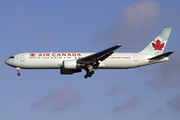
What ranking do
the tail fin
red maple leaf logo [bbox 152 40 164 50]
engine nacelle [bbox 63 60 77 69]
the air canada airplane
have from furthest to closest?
red maple leaf logo [bbox 152 40 164 50] < the tail fin < the air canada airplane < engine nacelle [bbox 63 60 77 69]

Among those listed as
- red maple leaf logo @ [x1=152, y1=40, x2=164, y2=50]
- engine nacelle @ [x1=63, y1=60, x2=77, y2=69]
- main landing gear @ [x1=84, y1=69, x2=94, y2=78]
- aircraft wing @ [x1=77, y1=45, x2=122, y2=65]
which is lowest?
main landing gear @ [x1=84, y1=69, x2=94, y2=78]

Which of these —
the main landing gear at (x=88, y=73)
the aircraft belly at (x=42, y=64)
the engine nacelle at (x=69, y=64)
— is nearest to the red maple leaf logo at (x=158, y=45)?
the main landing gear at (x=88, y=73)

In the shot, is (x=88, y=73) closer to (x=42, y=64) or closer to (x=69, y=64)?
(x=69, y=64)

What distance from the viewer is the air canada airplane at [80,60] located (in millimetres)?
57688

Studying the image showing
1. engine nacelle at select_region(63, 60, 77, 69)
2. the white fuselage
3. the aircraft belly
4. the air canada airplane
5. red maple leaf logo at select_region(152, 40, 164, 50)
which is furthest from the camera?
red maple leaf logo at select_region(152, 40, 164, 50)

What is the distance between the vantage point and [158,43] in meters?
63.0

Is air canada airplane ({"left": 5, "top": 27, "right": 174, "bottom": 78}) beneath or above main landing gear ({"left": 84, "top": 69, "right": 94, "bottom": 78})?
above

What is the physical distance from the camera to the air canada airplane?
189 ft

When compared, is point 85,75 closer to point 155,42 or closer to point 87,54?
point 87,54

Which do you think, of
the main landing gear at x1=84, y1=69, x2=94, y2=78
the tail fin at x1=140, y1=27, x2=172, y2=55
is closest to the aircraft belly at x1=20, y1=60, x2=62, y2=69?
the main landing gear at x1=84, y1=69, x2=94, y2=78

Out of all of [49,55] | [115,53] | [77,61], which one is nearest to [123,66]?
[115,53]

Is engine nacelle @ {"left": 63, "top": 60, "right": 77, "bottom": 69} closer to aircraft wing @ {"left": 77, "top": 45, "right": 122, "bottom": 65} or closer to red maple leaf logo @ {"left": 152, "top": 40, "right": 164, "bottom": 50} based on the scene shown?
aircraft wing @ {"left": 77, "top": 45, "right": 122, "bottom": 65}

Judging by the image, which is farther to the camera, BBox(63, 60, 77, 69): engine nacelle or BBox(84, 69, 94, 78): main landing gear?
BBox(84, 69, 94, 78): main landing gear

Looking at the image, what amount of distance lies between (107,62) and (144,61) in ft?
Result: 17.6
